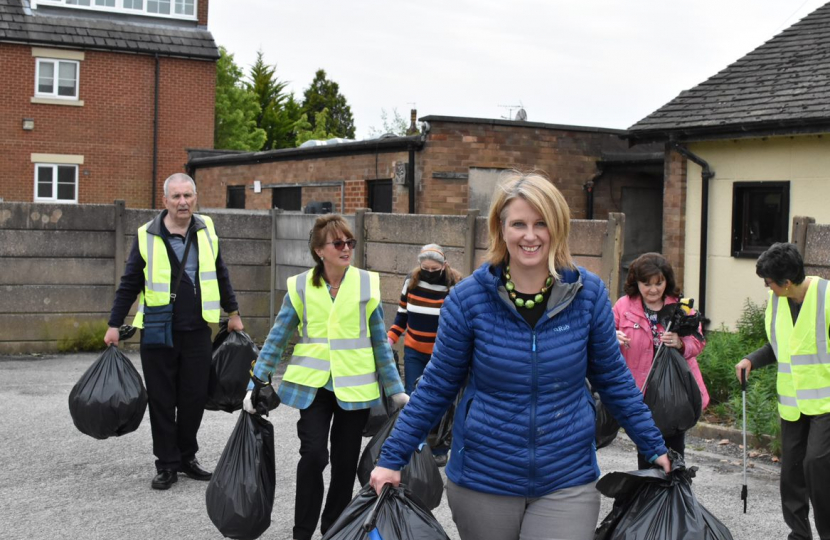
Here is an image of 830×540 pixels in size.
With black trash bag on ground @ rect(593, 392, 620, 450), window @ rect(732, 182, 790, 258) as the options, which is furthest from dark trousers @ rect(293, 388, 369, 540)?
window @ rect(732, 182, 790, 258)

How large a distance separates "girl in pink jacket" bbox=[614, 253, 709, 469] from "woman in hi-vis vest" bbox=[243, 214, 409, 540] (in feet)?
4.86

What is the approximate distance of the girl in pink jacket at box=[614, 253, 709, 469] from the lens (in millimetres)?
5824

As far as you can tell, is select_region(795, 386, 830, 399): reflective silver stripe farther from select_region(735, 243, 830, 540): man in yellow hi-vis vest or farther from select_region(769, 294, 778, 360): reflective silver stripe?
select_region(769, 294, 778, 360): reflective silver stripe

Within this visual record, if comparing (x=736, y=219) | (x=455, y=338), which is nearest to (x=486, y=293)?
(x=455, y=338)

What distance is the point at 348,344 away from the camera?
5.21 metres

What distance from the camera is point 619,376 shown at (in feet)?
11.2

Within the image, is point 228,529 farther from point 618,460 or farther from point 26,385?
point 26,385

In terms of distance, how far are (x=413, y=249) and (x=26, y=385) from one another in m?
4.16

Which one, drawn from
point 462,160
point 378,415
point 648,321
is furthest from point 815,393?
point 462,160

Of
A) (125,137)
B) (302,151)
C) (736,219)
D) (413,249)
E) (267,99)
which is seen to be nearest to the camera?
(413,249)

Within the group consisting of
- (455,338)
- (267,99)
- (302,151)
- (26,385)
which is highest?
(267,99)

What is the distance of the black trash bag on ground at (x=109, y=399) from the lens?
21.5 feet

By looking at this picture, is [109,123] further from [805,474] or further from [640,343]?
[805,474]

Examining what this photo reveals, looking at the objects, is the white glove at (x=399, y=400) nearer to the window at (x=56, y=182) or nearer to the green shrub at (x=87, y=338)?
the green shrub at (x=87, y=338)
